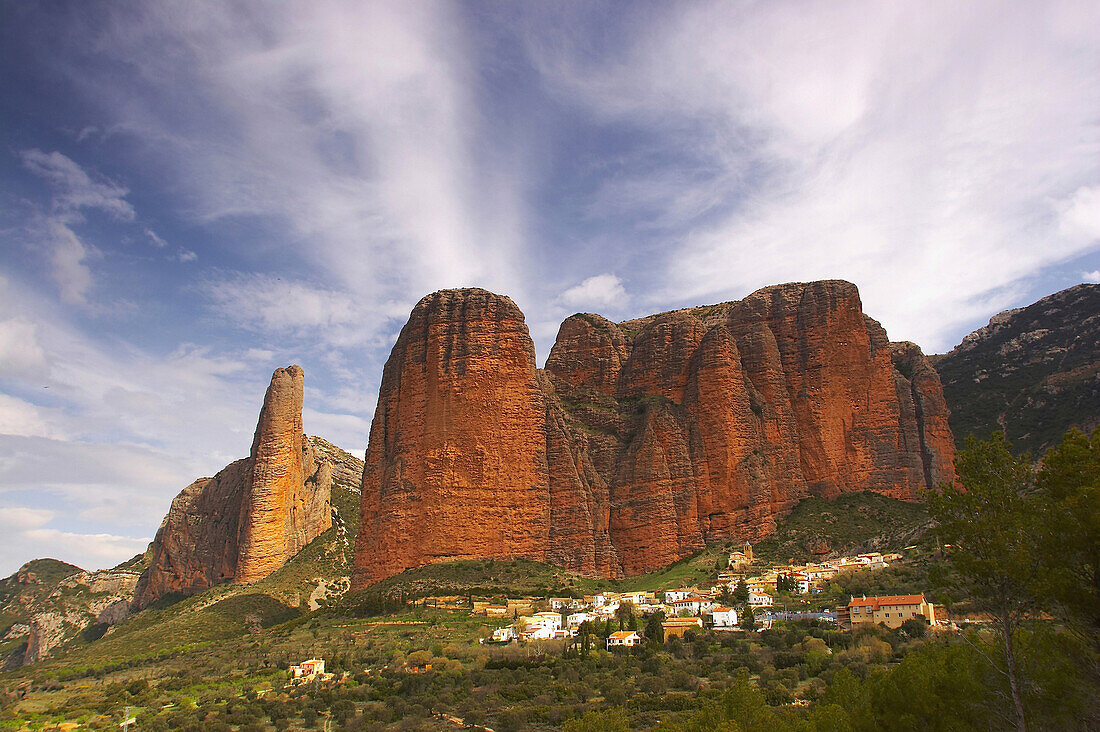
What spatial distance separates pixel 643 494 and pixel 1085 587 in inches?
2255

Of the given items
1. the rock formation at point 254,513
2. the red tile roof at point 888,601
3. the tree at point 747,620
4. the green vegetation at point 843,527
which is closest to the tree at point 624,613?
the tree at point 747,620

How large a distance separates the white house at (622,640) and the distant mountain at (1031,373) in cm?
4782

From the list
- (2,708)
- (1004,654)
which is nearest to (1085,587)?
(1004,654)

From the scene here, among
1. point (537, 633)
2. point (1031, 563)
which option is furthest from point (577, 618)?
point (1031, 563)

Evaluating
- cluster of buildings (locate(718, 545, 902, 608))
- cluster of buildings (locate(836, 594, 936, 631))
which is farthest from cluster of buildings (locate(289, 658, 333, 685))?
cluster of buildings (locate(836, 594, 936, 631))

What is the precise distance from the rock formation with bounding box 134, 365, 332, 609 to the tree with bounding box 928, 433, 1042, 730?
2933 inches

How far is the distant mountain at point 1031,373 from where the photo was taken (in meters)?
81.9

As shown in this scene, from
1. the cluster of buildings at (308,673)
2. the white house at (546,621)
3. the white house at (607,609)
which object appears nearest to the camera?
the cluster of buildings at (308,673)

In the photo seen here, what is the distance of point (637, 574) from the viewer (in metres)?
69.4

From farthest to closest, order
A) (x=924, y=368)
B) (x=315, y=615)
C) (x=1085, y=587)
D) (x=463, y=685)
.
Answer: (x=924, y=368)
(x=315, y=615)
(x=463, y=685)
(x=1085, y=587)

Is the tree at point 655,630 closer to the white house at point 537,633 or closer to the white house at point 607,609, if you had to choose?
the white house at point 607,609

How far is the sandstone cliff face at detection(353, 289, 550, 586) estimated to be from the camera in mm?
65188

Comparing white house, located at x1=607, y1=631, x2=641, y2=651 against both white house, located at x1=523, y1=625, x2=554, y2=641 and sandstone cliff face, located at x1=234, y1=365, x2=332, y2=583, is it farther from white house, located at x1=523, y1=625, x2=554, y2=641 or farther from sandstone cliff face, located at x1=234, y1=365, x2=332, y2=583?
sandstone cliff face, located at x1=234, y1=365, x2=332, y2=583

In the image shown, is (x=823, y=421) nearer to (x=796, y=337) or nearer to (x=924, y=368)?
(x=796, y=337)
